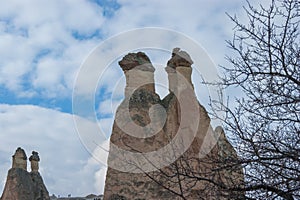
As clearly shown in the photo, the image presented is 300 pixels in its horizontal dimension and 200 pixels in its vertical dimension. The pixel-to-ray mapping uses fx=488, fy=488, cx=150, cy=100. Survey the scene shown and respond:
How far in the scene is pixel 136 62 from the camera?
55.7 feet

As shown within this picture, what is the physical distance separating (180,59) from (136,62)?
1.54m

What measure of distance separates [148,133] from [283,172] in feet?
35.4

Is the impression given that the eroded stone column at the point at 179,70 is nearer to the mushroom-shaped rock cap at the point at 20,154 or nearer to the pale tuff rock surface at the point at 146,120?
the pale tuff rock surface at the point at 146,120

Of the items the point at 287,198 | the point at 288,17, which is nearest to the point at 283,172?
the point at 287,198

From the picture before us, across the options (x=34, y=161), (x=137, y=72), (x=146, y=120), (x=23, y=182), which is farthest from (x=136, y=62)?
(x=34, y=161)

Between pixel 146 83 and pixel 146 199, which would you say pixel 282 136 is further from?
pixel 146 83

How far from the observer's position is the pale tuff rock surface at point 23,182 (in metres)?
22.2

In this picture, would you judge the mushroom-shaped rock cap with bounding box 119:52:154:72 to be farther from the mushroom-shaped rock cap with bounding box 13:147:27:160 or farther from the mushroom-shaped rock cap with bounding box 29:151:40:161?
the mushroom-shaped rock cap with bounding box 29:151:40:161

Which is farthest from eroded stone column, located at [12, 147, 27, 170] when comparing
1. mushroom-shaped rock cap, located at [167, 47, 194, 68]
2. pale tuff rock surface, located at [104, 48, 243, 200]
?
mushroom-shaped rock cap, located at [167, 47, 194, 68]

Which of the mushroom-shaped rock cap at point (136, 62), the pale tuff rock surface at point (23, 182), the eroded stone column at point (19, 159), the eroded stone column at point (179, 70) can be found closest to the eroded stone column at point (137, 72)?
the mushroom-shaped rock cap at point (136, 62)

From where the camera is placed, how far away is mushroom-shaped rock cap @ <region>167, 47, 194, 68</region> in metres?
16.7

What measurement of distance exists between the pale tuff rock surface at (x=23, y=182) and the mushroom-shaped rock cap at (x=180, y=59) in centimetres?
1021

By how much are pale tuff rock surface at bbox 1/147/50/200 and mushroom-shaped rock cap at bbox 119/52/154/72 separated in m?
9.10

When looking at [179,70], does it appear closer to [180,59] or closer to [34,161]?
[180,59]
